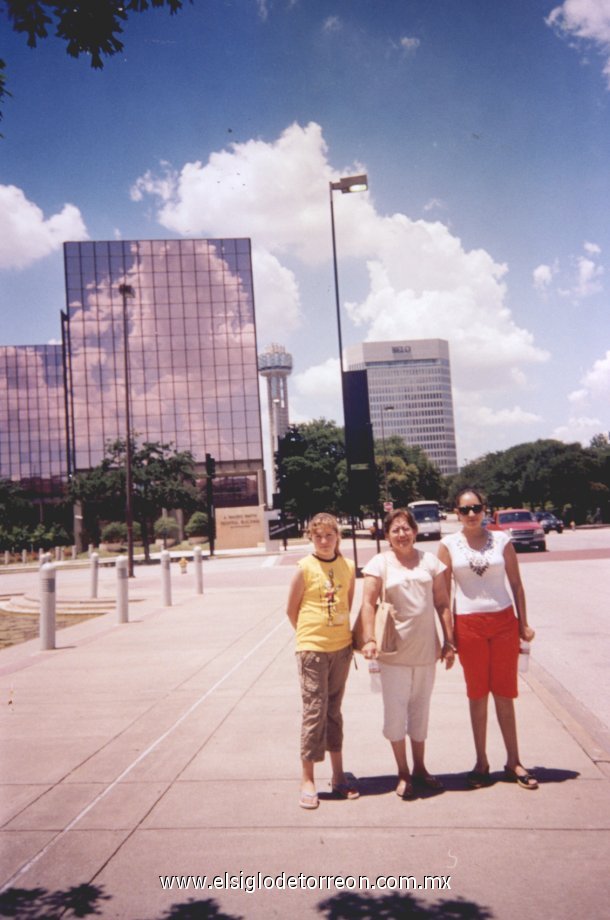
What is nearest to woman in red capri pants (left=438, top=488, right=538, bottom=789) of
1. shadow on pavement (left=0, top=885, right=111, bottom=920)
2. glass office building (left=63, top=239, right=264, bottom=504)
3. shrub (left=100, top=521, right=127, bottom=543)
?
shadow on pavement (left=0, top=885, right=111, bottom=920)

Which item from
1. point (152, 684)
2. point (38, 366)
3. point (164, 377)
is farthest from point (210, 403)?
point (152, 684)

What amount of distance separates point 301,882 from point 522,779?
1.59 meters

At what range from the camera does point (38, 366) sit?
4067 inches

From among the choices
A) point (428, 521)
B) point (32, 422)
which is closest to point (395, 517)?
point (428, 521)

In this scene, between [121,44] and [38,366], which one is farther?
[38,366]

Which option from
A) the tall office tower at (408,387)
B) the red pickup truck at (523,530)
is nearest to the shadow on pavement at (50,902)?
the red pickup truck at (523,530)

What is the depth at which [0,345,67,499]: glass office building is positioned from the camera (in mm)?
99812

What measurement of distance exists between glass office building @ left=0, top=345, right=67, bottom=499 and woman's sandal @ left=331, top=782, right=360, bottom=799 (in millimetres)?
100957

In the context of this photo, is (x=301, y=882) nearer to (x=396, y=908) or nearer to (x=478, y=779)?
(x=396, y=908)

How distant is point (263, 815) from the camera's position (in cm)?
369

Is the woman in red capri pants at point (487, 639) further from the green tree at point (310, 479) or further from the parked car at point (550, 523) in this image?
the green tree at point (310, 479)

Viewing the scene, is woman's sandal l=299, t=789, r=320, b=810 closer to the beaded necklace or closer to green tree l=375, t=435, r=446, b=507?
the beaded necklace

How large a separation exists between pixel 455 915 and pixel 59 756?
10.5 feet

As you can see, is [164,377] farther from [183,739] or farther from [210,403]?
[183,739]
